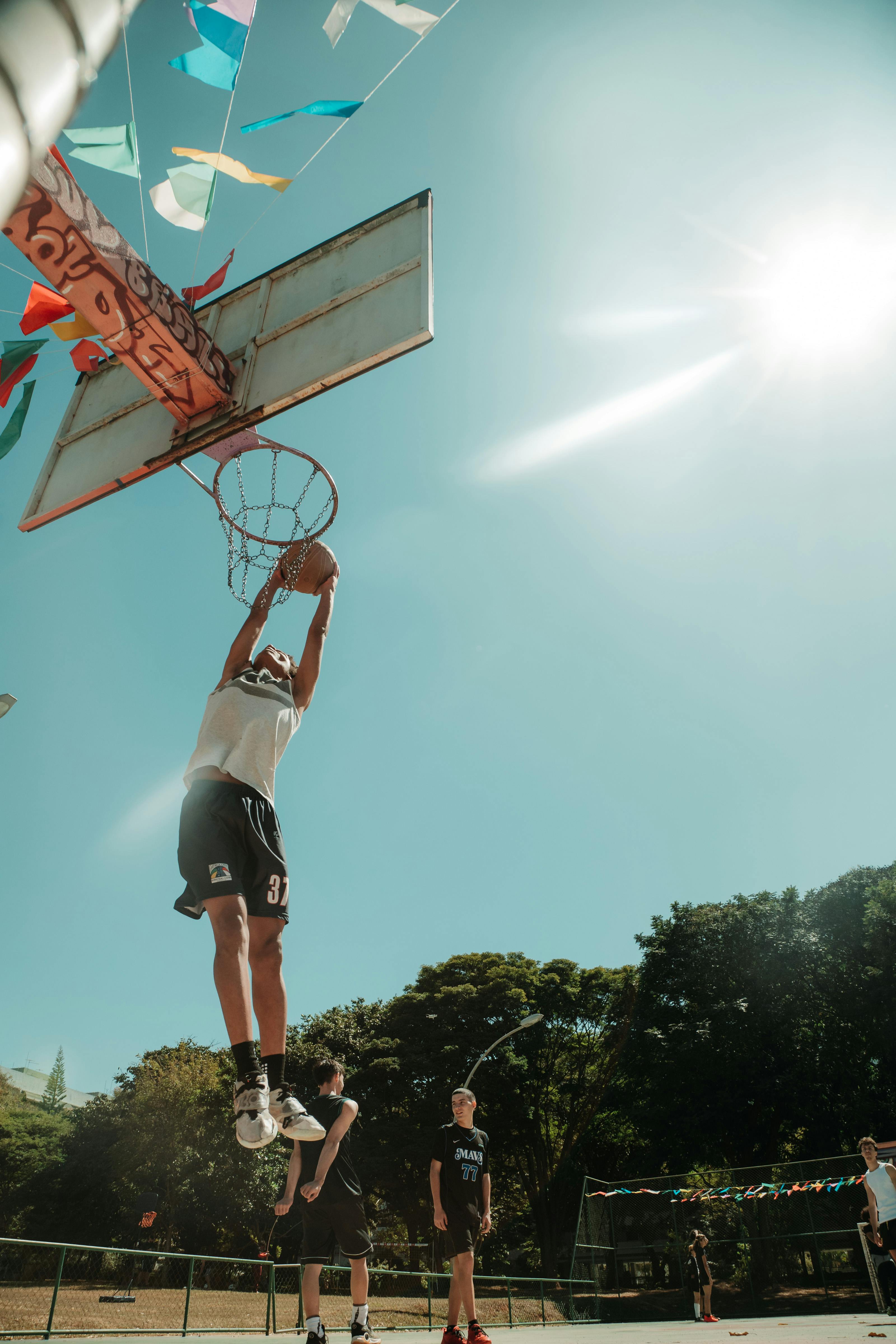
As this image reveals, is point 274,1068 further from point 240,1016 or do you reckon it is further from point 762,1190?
point 762,1190

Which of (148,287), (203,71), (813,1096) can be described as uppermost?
(203,71)

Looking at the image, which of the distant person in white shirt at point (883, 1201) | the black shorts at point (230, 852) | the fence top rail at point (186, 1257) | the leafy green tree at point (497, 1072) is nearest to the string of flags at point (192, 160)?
the black shorts at point (230, 852)

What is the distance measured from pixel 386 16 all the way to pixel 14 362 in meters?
3.64

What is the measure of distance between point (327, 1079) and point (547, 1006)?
29530 mm

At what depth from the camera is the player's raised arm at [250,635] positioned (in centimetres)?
416

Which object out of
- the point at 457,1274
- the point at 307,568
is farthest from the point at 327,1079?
the point at 307,568

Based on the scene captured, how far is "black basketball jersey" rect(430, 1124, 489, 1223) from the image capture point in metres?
5.50

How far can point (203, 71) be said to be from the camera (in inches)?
193

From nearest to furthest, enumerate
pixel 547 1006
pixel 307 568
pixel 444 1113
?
pixel 307 568 < pixel 444 1113 < pixel 547 1006

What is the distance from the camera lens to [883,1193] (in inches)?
257

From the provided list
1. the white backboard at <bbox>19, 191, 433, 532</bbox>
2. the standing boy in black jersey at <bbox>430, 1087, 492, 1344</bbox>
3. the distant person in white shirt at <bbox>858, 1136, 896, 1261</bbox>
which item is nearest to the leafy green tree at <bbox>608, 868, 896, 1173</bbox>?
the distant person in white shirt at <bbox>858, 1136, 896, 1261</bbox>

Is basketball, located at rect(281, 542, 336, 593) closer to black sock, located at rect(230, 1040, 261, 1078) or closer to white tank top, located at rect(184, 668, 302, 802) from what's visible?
white tank top, located at rect(184, 668, 302, 802)

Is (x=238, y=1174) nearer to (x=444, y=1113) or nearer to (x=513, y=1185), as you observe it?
(x=444, y=1113)

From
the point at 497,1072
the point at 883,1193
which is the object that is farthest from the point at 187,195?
the point at 497,1072
